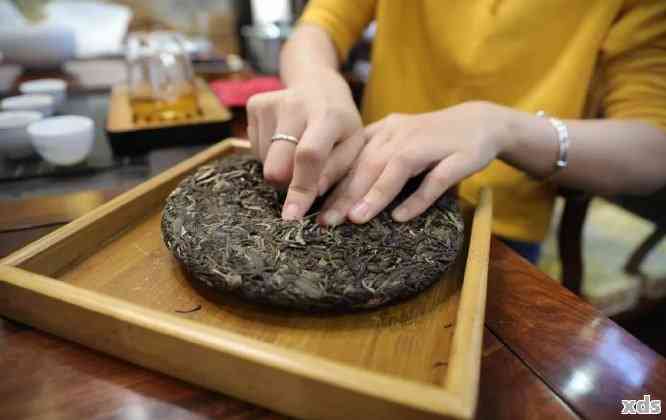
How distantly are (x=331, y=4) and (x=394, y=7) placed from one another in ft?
0.54

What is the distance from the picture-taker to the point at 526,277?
0.55 meters

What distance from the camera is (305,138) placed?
55cm

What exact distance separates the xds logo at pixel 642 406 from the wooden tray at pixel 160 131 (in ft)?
2.94

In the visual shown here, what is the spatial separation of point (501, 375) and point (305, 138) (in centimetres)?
34

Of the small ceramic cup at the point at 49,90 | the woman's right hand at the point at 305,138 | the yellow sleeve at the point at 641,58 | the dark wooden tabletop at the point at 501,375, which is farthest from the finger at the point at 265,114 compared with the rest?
the small ceramic cup at the point at 49,90

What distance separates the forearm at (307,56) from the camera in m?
0.79

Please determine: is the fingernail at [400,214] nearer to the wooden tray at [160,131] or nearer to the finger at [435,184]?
the finger at [435,184]

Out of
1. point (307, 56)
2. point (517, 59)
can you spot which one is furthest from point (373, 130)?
point (517, 59)

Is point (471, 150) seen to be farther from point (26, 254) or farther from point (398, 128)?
point (26, 254)

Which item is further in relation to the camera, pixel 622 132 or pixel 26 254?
pixel 622 132

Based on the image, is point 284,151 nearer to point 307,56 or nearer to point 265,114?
point 265,114

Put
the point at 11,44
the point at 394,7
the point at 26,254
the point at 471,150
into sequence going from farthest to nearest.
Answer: the point at 11,44 < the point at 394,7 < the point at 471,150 < the point at 26,254

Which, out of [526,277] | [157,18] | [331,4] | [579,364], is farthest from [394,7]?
[157,18]

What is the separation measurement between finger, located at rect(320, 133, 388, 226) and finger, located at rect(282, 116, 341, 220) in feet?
0.10
